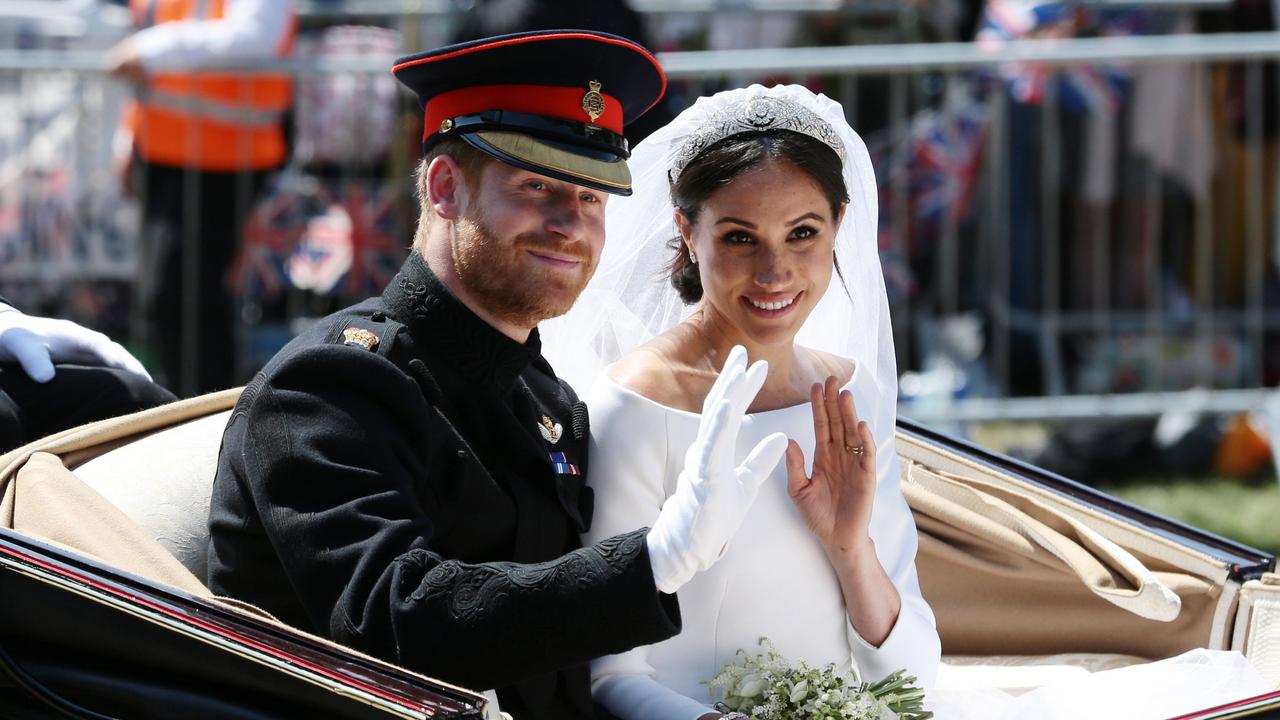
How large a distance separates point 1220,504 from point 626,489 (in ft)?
13.8

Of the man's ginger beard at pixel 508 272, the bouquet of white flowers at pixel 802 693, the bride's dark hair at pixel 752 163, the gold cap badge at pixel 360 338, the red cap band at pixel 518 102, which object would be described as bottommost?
the bouquet of white flowers at pixel 802 693

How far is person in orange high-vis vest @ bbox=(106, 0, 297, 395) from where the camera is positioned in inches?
249

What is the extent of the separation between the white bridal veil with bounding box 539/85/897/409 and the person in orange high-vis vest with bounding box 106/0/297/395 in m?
3.51

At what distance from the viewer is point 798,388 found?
303 cm

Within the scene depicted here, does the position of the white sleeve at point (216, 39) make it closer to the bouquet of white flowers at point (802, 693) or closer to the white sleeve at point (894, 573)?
the white sleeve at point (894, 573)

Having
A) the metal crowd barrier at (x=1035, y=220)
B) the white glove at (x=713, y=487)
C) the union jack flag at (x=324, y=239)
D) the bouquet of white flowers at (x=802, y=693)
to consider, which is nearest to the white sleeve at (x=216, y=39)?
the metal crowd barrier at (x=1035, y=220)

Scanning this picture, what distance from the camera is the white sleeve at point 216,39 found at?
6289mm

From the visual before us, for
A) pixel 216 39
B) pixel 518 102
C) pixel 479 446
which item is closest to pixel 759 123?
pixel 518 102

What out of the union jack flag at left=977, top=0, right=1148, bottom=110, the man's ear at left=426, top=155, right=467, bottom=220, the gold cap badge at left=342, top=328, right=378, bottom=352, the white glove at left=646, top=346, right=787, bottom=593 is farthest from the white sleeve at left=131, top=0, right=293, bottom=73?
the white glove at left=646, top=346, right=787, bottom=593

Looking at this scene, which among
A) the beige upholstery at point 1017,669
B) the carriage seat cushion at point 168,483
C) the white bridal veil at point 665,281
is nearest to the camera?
the carriage seat cushion at point 168,483

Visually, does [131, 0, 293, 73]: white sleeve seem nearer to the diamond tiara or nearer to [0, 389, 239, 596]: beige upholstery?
[0, 389, 239, 596]: beige upholstery

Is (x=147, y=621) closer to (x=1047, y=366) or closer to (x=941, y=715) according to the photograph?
(x=941, y=715)

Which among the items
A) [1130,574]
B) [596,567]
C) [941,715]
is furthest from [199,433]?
[1130,574]

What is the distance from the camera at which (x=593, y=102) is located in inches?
106
